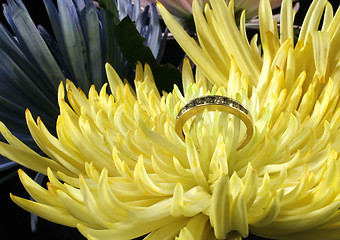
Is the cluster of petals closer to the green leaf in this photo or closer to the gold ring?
the green leaf

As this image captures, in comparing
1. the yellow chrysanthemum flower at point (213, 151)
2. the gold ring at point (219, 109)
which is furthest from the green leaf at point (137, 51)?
the gold ring at point (219, 109)

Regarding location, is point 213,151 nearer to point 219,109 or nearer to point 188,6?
point 219,109

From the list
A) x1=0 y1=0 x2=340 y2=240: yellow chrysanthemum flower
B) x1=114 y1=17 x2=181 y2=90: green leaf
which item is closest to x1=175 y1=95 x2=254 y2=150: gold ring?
x1=0 y1=0 x2=340 y2=240: yellow chrysanthemum flower

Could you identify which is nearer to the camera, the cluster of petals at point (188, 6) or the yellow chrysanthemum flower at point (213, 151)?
the yellow chrysanthemum flower at point (213, 151)

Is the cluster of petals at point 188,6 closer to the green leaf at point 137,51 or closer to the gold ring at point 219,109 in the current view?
the green leaf at point 137,51

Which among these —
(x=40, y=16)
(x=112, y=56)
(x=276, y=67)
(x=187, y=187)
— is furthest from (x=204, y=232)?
(x=40, y=16)

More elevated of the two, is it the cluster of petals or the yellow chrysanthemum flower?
the cluster of petals

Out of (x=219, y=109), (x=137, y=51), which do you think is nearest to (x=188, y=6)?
(x=137, y=51)

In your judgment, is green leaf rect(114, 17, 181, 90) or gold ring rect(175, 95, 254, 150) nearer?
gold ring rect(175, 95, 254, 150)
